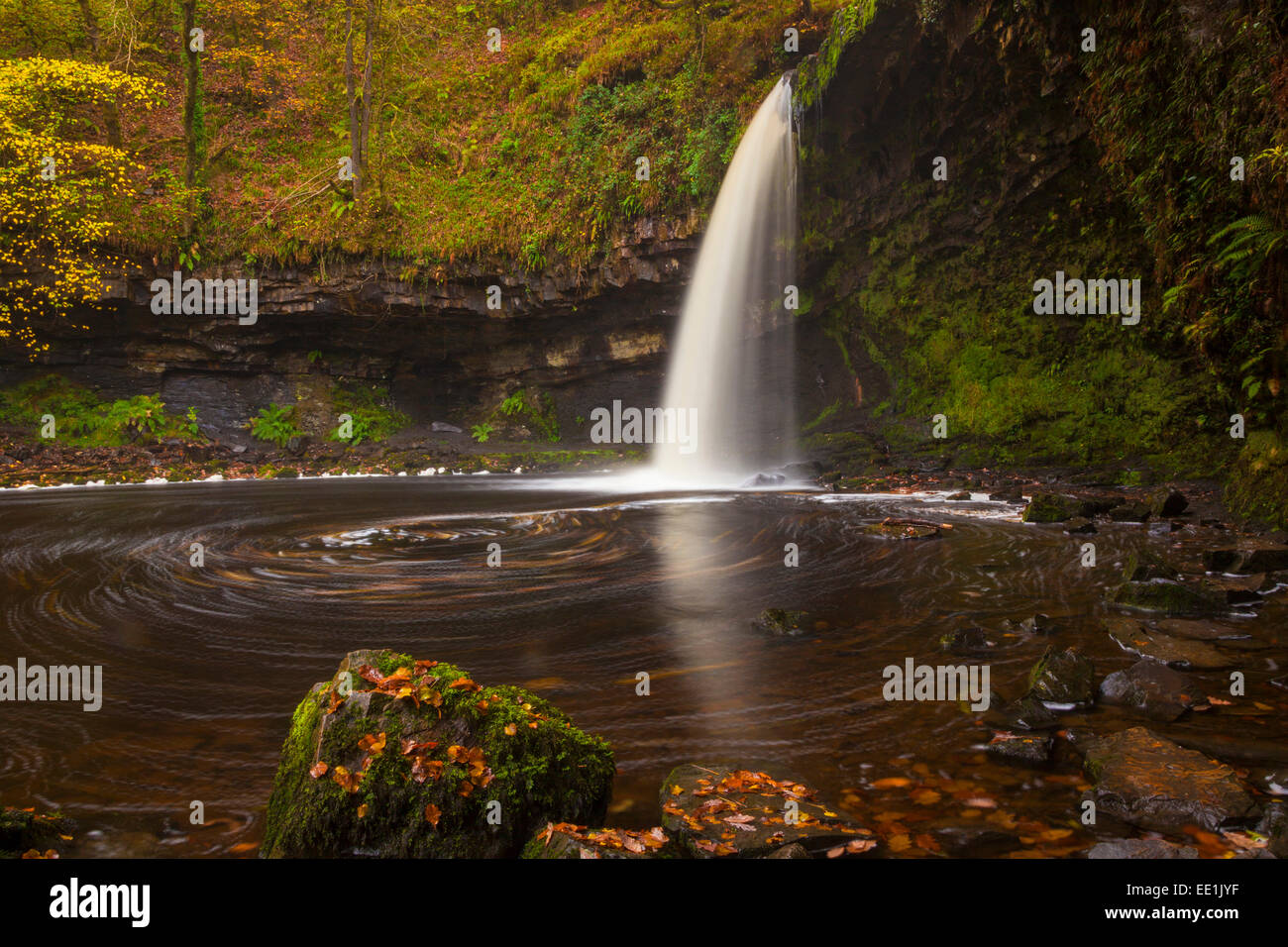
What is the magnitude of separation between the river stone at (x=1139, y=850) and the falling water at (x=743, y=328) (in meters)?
19.1

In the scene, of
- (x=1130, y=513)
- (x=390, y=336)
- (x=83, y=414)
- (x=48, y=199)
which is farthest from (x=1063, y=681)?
(x=48, y=199)

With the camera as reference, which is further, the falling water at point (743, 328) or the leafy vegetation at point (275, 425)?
the leafy vegetation at point (275, 425)

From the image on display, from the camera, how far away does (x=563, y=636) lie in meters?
6.09

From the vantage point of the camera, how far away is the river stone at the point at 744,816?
9.13 ft

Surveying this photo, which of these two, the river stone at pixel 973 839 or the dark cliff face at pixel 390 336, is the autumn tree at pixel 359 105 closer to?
the dark cliff face at pixel 390 336

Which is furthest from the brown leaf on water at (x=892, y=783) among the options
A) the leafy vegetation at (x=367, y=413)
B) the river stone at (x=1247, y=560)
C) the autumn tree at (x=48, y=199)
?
the autumn tree at (x=48, y=199)

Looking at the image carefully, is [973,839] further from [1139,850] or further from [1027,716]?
[1027,716]

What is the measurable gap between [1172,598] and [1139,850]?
173 inches

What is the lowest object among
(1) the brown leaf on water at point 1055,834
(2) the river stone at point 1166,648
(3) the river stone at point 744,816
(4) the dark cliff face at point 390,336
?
(1) the brown leaf on water at point 1055,834

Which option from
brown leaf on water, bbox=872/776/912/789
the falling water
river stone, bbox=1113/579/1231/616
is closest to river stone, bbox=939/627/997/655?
river stone, bbox=1113/579/1231/616

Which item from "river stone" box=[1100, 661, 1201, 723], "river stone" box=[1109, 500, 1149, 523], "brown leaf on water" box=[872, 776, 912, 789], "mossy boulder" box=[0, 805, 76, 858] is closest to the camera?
"mossy boulder" box=[0, 805, 76, 858]

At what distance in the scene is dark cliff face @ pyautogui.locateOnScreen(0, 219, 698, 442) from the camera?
2542 cm

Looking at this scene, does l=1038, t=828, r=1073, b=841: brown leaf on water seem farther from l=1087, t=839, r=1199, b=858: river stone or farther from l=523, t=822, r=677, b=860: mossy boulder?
l=523, t=822, r=677, b=860: mossy boulder

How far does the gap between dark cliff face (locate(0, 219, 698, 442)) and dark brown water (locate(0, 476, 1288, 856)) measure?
14.4m
